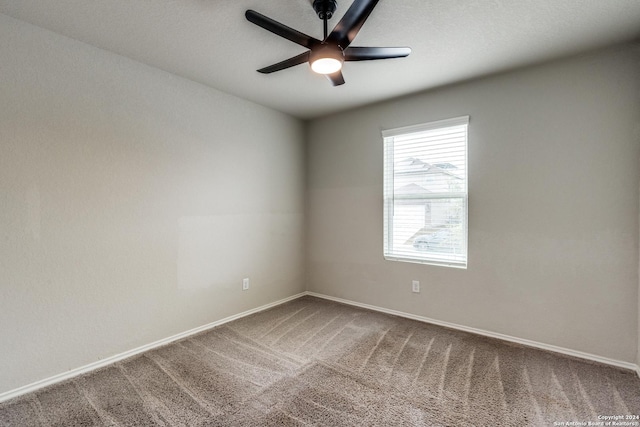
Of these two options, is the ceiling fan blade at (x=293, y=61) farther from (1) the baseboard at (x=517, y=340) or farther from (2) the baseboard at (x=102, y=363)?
(1) the baseboard at (x=517, y=340)

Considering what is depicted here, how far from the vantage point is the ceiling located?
6.22 feet

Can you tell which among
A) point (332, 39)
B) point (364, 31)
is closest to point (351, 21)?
point (332, 39)

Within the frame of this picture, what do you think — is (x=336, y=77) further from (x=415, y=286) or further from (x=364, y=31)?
(x=415, y=286)

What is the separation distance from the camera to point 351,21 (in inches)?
61.1

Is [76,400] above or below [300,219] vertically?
below

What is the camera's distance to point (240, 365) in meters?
2.36

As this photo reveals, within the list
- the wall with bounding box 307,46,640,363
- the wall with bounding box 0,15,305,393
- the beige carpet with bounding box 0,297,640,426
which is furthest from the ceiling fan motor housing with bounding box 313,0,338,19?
the beige carpet with bounding box 0,297,640,426

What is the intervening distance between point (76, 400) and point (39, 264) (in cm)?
93

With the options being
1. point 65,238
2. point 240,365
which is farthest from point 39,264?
point 240,365

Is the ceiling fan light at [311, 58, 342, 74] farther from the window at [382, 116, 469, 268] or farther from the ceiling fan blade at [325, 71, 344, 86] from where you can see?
the window at [382, 116, 469, 268]

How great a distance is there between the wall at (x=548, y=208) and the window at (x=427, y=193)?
4.0 inches

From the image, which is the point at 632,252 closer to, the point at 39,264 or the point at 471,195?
the point at 471,195

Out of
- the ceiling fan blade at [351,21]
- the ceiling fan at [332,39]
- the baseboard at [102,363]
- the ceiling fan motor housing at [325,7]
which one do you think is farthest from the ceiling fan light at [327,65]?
the baseboard at [102,363]

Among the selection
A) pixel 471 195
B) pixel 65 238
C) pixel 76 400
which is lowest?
pixel 76 400
